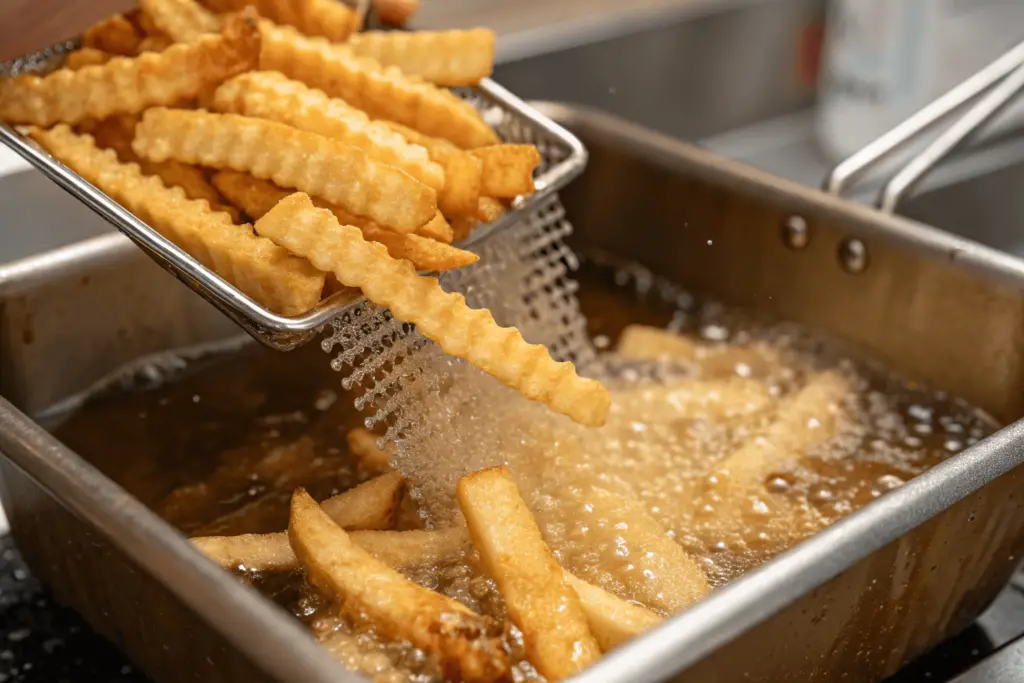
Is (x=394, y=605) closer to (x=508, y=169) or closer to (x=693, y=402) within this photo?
(x=508, y=169)

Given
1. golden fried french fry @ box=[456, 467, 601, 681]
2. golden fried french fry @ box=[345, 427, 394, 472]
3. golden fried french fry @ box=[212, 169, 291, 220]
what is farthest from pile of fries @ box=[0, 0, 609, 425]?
golden fried french fry @ box=[345, 427, 394, 472]

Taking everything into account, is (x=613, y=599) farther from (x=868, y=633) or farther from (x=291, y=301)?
(x=291, y=301)

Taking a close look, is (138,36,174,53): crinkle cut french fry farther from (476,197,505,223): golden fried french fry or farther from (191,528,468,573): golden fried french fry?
(191,528,468,573): golden fried french fry

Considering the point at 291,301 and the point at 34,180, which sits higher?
the point at 291,301

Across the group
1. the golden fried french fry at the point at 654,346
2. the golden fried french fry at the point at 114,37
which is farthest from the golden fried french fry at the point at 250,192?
the golden fried french fry at the point at 654,346

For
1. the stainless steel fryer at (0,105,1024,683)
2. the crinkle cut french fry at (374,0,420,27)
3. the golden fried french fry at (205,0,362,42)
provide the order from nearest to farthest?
the stainless steel fryer at (0,105,1024,683) < the golden fried french fry at (205,0,362,42) < the crinkle cut french fry at (374,0,420,27)

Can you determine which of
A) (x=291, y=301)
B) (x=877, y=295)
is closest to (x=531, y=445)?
(x=291, y=301)
